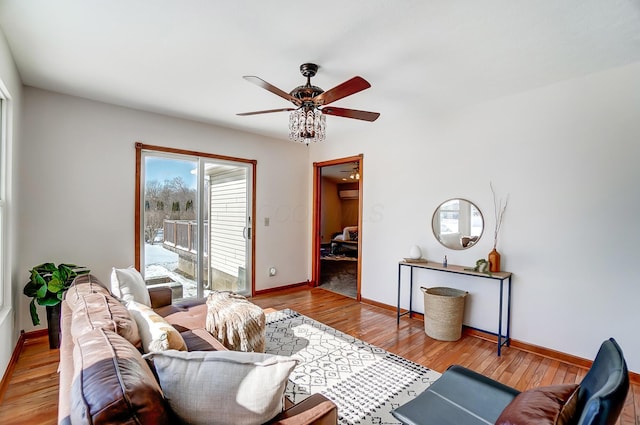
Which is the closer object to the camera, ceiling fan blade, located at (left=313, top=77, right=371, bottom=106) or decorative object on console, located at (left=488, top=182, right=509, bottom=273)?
ceiling fan blade, located at (left=313, top=77, right=371, bottom=106)

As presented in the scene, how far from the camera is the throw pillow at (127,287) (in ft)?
7.33

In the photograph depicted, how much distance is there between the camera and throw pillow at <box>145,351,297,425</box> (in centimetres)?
102

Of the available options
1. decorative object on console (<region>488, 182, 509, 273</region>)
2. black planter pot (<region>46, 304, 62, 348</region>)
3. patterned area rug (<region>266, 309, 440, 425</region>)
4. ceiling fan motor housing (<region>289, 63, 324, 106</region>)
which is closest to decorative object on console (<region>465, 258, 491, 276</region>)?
decorative object on console (<region>488, 182, 509, 273</region>)

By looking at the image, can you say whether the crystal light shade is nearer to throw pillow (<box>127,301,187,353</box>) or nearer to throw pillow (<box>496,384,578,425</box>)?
throw pillow (<box>127,301,187,353</box>)

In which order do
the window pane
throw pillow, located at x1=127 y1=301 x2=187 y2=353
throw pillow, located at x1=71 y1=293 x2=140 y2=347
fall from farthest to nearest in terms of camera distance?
1. the window pane
2. throw pillow, located at x1=127 y1=301 x2=187 y2=353
3. throw pillow, located at x1=71 y1=293 x2=140 y2=347

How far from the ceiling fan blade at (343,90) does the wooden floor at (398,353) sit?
2.36 m

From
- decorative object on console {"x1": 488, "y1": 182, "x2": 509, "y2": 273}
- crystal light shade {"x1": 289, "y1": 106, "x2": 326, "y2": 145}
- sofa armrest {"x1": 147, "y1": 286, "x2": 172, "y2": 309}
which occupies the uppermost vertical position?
crystal light shade {"x1": 289, "y1": 106, "x2": 326, "y2": 145}

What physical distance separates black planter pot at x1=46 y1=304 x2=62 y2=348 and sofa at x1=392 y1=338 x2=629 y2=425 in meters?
3.13

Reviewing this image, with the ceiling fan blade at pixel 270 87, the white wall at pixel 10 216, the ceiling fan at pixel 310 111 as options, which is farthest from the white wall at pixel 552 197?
the white wall at pixel 10 216

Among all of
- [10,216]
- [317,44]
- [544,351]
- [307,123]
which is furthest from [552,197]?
[10,216]

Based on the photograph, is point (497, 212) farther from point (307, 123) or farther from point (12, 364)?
point (12, 364)

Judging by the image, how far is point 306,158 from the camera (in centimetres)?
545

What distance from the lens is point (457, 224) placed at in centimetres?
352

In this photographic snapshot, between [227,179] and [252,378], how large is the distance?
3888mm
